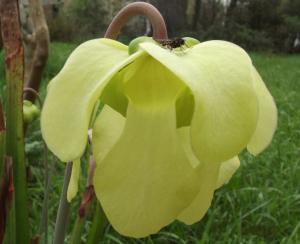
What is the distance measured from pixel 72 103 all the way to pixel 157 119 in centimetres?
7

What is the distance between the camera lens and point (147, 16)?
328 millimetres

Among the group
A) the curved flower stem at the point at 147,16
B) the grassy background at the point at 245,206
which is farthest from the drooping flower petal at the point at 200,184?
the grassy background at the point at 245,206

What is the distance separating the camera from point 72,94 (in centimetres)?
23

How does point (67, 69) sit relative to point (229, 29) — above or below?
above

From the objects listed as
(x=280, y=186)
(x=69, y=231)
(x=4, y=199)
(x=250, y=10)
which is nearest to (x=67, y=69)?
(x=4, y=199)

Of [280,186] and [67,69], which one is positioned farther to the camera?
[280,186]

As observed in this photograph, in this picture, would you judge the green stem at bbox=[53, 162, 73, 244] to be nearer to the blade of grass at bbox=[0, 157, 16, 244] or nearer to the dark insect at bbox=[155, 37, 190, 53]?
the blade of grass at bbox=[0, 157, 16, 244]

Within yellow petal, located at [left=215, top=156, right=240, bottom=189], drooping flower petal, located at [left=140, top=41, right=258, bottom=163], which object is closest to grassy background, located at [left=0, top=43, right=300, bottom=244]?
yellow petal, located at [left=215, top=156, right=240, bottom=189]

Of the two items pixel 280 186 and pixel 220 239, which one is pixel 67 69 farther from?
pixel 280 186

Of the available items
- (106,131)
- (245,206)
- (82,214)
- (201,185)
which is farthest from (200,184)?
(245,206)

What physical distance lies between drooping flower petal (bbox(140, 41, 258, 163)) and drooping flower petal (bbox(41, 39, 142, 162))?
1.9 inches

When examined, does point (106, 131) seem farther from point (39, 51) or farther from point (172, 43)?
point (39, 51)

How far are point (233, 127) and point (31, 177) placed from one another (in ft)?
4.04

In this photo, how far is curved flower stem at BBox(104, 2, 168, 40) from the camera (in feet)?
0.99
